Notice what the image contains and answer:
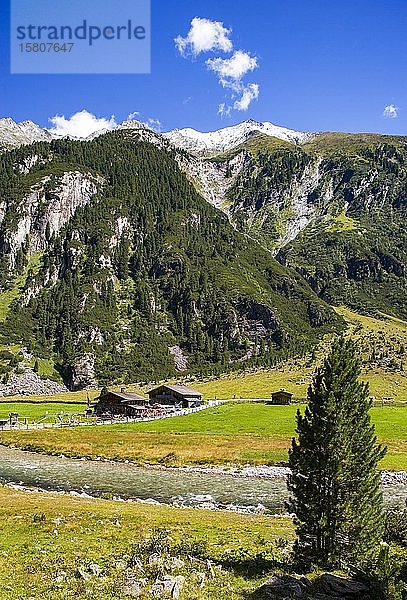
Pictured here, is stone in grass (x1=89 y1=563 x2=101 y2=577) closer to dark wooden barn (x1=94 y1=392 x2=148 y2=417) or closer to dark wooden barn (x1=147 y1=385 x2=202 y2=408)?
dark wooden barn (x1=94 y1=392 x2=148 y2=417)

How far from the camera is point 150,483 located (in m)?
58.7

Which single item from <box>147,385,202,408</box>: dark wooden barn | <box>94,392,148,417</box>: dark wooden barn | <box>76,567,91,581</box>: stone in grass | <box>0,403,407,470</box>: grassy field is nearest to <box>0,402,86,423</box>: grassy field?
<box>94,392,148,417</box>: dark wooden barn

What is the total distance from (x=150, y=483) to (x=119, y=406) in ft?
255

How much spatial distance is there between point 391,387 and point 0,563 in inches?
6597

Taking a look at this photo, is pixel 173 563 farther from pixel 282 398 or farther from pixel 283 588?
pixel 282 398

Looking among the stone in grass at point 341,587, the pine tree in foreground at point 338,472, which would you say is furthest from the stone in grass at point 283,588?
the pine tree in foreground at point 338,472

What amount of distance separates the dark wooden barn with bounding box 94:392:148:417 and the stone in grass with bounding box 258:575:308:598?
111064 millimetres

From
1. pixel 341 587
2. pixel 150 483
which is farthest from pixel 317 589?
pixel 150 483

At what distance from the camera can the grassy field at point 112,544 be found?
864 inches

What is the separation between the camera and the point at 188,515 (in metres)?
41.3

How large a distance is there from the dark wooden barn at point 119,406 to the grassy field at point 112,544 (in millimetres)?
85972

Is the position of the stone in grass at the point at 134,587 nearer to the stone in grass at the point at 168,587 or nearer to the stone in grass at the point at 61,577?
the stone in grass at the point at 168,587

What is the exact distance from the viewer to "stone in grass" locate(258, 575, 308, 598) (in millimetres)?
21094

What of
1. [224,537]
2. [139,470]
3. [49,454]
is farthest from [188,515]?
[49,454]
